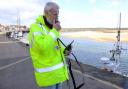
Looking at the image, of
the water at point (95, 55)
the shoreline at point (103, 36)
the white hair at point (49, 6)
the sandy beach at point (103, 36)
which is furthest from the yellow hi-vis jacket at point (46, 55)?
the sandy beach at point (103, 36)

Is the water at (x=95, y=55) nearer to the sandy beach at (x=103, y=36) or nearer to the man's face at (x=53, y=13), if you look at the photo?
the man's face at (x=53, y=13)

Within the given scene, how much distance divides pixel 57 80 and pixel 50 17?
864 mm

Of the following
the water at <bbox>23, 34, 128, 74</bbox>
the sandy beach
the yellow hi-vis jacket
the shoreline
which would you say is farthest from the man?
the sandy beach

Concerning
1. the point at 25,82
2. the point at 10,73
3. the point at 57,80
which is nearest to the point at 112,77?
the point at 25,82

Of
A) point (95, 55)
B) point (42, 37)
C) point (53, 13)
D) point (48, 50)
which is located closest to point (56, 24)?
point (53, 13)

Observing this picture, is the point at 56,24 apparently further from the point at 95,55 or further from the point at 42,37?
the point at 95,55

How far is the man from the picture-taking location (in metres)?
4.11

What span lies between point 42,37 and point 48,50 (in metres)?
0.19

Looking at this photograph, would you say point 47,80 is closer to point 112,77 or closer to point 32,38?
point 32,38

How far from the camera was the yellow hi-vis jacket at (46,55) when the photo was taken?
4.09m

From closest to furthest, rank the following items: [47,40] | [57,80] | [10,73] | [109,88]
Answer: [47,40] < [57,80] < [109,88] < [10,73]

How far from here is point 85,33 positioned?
146750mm

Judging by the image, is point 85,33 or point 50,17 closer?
point 50,17

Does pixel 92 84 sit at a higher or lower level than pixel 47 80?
lower
